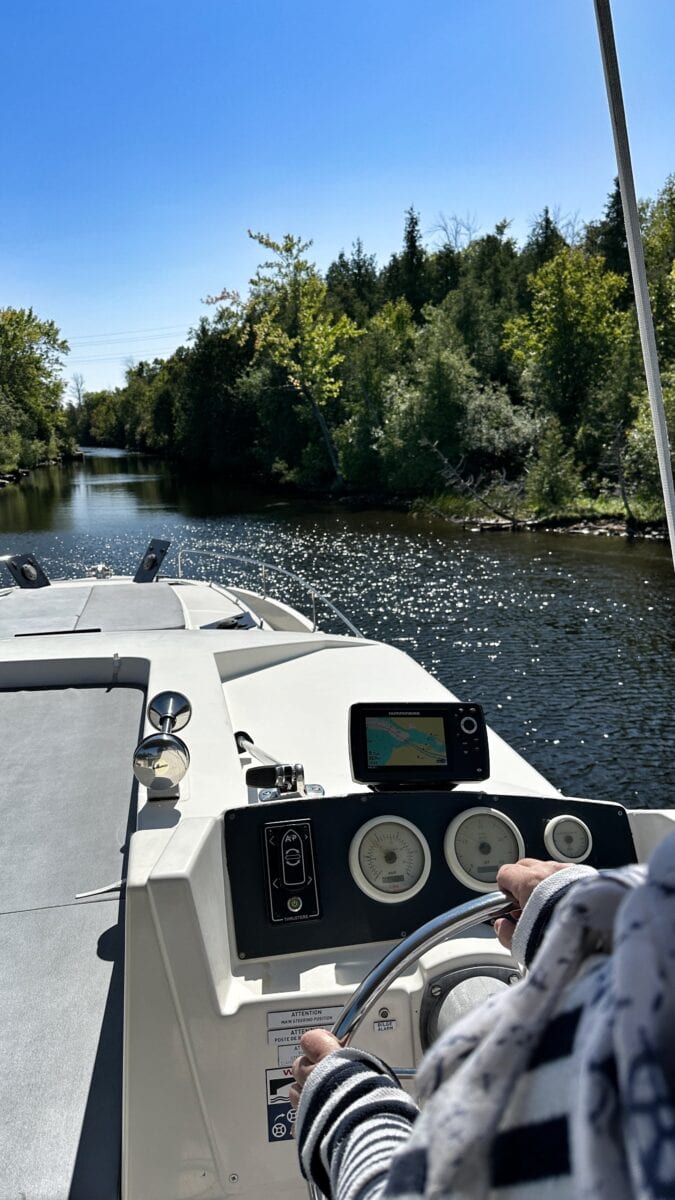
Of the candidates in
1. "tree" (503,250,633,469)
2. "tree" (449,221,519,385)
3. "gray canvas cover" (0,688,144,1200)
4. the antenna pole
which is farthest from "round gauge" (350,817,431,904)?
"tree" (449,221,519,385)

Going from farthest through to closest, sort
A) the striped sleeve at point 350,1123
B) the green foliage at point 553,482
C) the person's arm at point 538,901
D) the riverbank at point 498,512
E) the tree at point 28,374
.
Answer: the tree at point 28,374, the green foliage at point 553,482, the riverbank at point 498,512, the person's arm at point 538,901, the striped sleeve at point 350,1123

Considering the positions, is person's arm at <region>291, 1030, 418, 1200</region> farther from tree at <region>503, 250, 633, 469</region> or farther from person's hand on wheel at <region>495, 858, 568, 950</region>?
tree at <region>503, 250, 633, 469</region>

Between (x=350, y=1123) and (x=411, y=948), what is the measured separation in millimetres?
663

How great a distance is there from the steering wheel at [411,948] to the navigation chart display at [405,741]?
91 cm

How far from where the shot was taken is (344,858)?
93.4 inches

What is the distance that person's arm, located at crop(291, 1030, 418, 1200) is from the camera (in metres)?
0.75

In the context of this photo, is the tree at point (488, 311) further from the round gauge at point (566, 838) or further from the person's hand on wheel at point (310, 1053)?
the person's hand on wheel at point (310, 1053)

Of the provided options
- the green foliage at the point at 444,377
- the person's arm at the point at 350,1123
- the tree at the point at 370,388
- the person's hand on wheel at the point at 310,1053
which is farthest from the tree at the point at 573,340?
the person's arm at the point at 350,1123

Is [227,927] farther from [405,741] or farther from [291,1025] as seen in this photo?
[405,741]

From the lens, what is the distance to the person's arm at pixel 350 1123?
0.75m

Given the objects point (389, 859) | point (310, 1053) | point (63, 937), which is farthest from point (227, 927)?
point (310, 1053)

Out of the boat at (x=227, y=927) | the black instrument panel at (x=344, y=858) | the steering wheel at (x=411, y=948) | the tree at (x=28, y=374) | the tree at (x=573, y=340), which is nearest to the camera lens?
the steering wheel at (x=411, y=948)

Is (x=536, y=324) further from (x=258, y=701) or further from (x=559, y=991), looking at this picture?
(x=559, y=991)

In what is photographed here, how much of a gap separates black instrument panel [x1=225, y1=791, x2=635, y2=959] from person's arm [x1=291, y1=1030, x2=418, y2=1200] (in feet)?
4.41
